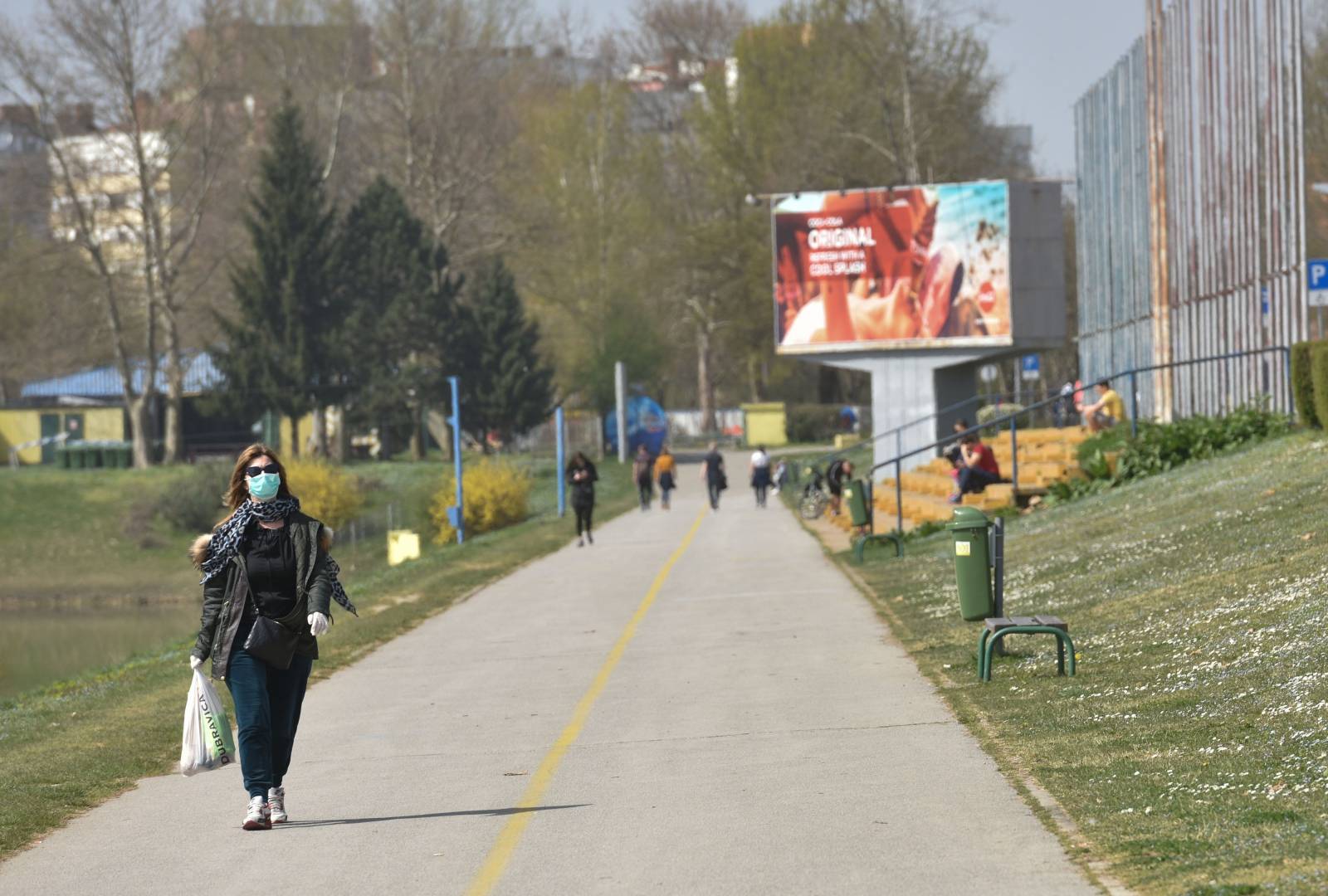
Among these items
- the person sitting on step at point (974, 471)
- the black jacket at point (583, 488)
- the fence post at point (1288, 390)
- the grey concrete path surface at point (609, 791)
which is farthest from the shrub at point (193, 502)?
the grey concrete path surface at point (609, 791)

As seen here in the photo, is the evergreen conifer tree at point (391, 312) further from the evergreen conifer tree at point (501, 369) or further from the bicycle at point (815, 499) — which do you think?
the bicycle at point (815, 499)

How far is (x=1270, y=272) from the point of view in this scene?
30.0 meters

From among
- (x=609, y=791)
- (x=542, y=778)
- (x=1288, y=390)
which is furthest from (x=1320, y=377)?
(x=609, y=791)

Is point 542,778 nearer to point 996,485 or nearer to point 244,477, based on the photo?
point 244,477

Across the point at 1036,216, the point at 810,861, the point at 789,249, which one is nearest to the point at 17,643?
A: the point at 789,249

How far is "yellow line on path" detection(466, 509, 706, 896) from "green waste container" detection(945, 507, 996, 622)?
2960 mm

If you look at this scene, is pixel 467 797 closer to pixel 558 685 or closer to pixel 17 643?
pixel 558 685

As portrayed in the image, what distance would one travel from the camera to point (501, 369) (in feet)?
242

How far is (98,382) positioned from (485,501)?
38.6 meters

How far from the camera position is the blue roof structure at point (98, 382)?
272ft

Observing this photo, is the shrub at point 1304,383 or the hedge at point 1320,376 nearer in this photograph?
the hedge at point 1320,376

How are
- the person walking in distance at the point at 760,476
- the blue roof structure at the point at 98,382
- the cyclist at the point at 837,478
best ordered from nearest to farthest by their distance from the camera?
the cyclist at the point at 837,478, the person walking in distance at the point at 760,476, the blue roof structure at the point at 98,382

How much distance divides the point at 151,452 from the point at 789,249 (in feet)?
104

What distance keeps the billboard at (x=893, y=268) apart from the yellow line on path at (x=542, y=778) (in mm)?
29130
